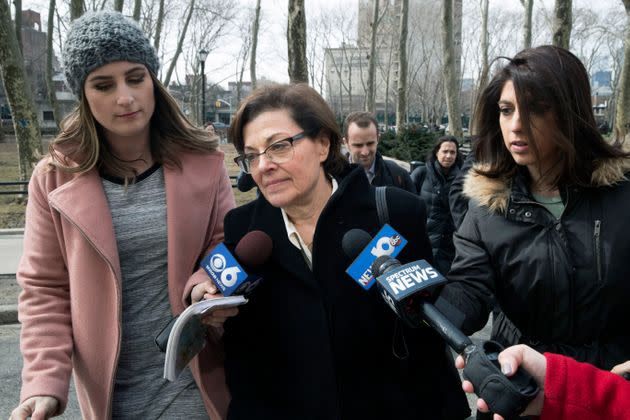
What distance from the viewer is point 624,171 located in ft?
5.81

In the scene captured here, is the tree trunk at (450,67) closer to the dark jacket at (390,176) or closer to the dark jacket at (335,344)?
the dark jacket at (390,176)

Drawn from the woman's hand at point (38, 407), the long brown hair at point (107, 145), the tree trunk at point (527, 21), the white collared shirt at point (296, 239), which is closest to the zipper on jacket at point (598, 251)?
the white collared shirt at point (296, 239)

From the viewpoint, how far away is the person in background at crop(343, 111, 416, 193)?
5.12 m

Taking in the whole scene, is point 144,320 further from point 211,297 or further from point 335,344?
point 335,344

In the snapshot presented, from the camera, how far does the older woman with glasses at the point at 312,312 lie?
168 cm

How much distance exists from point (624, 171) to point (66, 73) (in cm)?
190

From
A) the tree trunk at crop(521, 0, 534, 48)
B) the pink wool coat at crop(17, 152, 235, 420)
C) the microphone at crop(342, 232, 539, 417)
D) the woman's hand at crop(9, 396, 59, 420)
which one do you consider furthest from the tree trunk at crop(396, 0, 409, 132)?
the microphone at crop(342, 232, 539, 417)

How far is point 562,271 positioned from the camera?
5.59 ft

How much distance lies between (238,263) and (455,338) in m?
0.74

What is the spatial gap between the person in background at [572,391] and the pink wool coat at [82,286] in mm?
1042

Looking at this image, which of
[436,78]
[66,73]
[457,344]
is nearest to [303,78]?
[66,73]

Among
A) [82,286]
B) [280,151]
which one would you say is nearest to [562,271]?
[280,151]

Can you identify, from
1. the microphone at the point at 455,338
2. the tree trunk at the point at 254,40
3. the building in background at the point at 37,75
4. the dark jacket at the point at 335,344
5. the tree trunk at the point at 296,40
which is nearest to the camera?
the microphone at the point at 455,338

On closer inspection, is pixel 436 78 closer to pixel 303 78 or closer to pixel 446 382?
pixel 303 78
